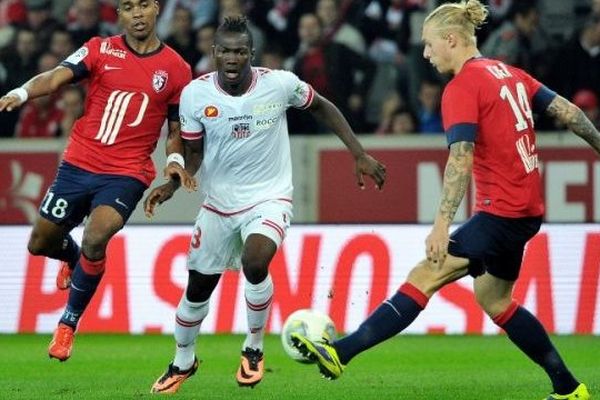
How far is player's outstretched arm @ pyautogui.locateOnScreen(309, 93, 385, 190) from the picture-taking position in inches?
355

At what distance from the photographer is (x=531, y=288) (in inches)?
507

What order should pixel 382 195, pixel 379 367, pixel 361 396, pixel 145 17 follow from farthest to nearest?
pixel 382 195
pixel 379 367
pixel 145 17
pixel 361 396

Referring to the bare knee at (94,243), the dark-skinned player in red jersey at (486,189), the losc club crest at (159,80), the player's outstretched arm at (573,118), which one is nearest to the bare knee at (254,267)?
the dark-skinned player in red jersey at (486,189)

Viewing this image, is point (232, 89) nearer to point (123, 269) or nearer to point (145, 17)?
point (145, 17)

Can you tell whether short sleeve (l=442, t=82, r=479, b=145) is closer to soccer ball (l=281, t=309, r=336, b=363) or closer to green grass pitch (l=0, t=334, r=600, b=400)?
soccer ball (l=281, t=309, r=336, b=363)

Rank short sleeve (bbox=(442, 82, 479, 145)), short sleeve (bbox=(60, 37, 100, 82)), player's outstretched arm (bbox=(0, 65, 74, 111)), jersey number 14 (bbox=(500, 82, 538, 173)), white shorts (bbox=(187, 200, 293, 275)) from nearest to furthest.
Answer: short sleeve (bbox=(442, 82, 479, 145))
jersey number 14 (bbox=(500, 82, 538, 173))
white shorts (bbox=(187, 200, 293, 275))
player's outstretched arm (bbox=(0, 65, 74, 111))
short sleeve (bbox=(60, 37, 100, 82))

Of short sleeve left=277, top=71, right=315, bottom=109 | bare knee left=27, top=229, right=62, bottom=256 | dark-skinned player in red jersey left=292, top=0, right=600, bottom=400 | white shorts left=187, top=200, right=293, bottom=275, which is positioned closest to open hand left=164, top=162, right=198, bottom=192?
white shorts left=187, top=200, right=293, bottom=275

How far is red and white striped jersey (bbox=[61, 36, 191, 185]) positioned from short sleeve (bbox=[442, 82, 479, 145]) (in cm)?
251

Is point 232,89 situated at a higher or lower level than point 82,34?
higher

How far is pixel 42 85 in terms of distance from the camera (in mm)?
9289

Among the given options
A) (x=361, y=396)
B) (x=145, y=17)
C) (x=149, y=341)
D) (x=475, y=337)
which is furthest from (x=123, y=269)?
(x=361, y=396)

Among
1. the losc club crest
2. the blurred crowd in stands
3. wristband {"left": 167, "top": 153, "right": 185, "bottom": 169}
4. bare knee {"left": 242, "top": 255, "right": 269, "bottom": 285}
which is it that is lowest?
the blurred crowd in stands

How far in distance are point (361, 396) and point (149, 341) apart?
4.18 metres

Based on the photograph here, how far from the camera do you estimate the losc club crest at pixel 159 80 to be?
379 inches
